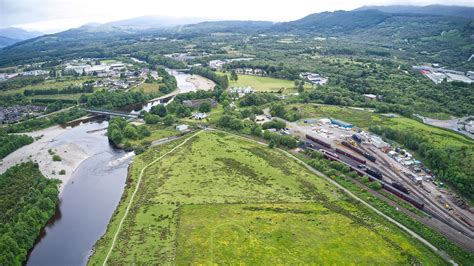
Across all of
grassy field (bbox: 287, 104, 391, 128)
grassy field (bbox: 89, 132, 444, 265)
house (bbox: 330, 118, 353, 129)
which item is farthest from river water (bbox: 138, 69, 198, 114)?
grassy field (bbox: 89, 132, 444, 265)

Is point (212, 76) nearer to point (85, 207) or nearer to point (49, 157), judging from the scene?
point (49, 157)

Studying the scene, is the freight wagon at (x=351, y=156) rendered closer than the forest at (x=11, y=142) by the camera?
Yes

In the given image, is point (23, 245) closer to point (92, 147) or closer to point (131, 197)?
point (131, 197)

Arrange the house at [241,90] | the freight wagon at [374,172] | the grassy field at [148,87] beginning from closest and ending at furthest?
1. the freight wagon at [374,172]
2. the house at [241,90]
3. the grassy field at [148,87]

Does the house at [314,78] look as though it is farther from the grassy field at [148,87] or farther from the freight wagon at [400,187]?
the freight wagon at [400,187]

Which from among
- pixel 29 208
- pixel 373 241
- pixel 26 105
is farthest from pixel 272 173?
Result: pixel 26 105

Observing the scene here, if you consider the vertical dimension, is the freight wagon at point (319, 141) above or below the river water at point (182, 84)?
above

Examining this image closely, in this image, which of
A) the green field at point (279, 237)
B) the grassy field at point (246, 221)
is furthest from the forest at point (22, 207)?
the green field at point (279, 237)

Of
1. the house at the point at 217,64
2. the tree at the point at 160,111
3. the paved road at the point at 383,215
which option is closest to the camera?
the paved road at the point at 383,215

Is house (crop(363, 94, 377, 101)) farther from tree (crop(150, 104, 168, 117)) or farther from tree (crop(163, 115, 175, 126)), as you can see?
tree (crop(150, 104, 168, 117))
